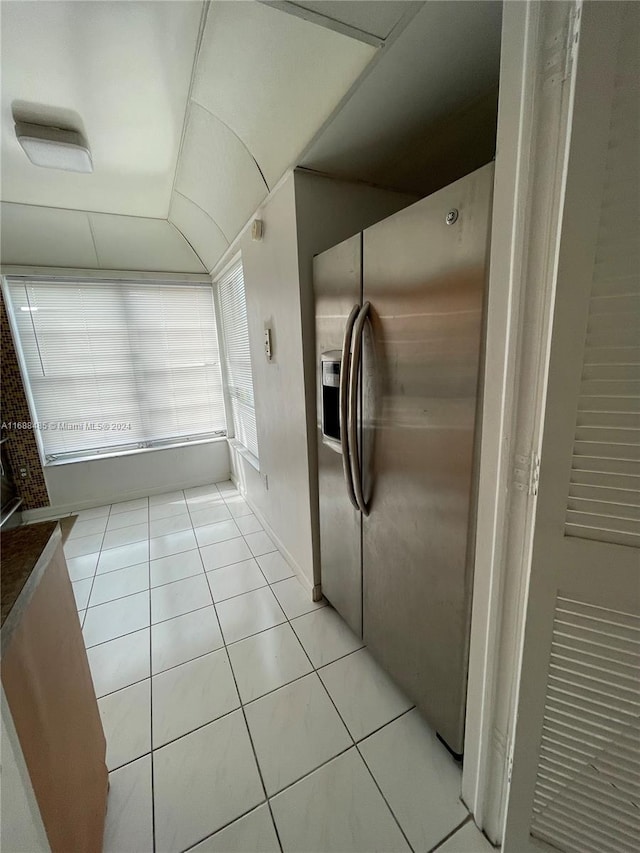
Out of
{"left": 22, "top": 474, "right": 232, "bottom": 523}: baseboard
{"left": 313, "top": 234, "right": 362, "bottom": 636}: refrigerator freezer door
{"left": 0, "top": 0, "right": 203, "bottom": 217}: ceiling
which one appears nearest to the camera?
{"left": 0, "top": 0, "right": 203, "bottom": 217}: ceiling

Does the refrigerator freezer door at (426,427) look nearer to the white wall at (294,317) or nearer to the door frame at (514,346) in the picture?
the door frame at (514,346)

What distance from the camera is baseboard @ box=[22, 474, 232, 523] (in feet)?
10.6

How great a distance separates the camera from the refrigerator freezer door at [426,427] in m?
0.87

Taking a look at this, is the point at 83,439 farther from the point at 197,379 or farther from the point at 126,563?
the point at 126,563

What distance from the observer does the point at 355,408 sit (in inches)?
49.2

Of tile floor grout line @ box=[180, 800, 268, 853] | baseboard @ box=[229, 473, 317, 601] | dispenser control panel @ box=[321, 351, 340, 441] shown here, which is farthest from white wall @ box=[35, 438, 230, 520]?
tile floor grout line @ box=[180, 800, 268, 853]

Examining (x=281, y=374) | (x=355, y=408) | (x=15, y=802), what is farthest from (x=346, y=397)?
(x=15, y=802)

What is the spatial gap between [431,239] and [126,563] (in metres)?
2.85

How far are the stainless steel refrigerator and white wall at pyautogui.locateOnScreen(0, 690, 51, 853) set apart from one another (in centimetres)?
106

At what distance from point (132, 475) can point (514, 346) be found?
3.80m

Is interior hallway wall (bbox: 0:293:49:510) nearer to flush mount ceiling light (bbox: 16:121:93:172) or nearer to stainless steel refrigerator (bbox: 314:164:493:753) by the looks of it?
flush mount ceiling light (bbox: 16:121:93:172)

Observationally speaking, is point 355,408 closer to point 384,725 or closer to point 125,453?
point 384,725

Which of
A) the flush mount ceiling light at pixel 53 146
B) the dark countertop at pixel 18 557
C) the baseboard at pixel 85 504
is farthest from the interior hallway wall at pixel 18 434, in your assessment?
the dark countertop at pixel 18 557

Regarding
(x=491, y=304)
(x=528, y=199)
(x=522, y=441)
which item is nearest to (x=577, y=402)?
(x=522, y=441)
